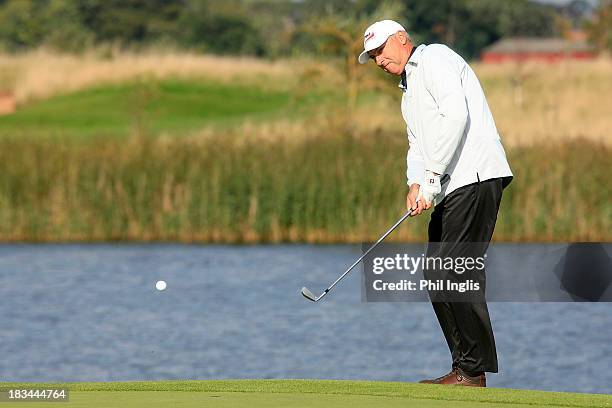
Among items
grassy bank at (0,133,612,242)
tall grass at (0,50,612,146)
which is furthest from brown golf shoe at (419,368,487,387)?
tall grass at (0,50,612,146)

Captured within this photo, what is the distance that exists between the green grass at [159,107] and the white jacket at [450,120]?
3872 cm

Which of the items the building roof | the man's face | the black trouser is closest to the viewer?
the black trouser

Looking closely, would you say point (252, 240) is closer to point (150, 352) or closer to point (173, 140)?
point (173, 140)

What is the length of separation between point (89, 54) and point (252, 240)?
43018 millimetres

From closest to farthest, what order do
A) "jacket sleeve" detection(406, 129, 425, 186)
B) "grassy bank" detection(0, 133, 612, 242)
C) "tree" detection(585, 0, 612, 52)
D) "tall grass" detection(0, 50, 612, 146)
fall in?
"jacket sleeve" detection(406, 129, 425, 186)
"grassy bank" detection(0, 133, 612, 242)
"tall grass" detection(0, 50, 612, 146)
"tree" detection(585, 0, 612, 52)

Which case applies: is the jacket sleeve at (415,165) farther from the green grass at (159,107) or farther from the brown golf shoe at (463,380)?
the green grass at (159,107)

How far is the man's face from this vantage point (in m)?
8.02

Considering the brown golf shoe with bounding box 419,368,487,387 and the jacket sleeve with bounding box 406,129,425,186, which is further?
the jacket sleeve with bounding box 406,129,425,186

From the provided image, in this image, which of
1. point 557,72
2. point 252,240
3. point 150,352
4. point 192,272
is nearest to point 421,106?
point 150,352

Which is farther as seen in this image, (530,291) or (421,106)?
(530,291)

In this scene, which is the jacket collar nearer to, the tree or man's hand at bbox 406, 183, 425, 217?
man's hand at bbox 406, 183, 425, 217

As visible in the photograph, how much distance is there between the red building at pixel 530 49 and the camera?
94250 millimetres

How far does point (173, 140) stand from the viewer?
2631 cm

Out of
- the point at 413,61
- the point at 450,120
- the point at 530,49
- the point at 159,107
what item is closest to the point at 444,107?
the point at 450,120
